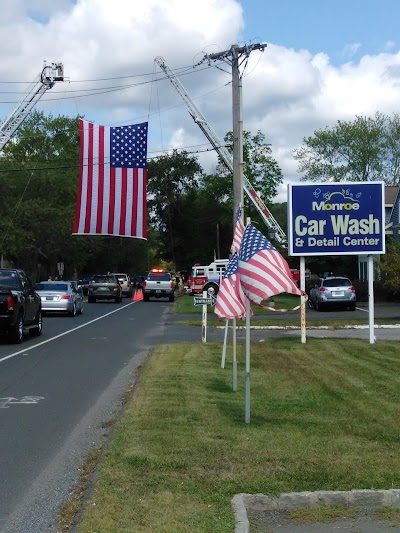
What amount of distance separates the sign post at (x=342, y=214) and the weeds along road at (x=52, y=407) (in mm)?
5165

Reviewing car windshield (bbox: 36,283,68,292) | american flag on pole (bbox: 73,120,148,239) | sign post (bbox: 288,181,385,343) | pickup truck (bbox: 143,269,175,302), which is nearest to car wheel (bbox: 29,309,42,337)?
american flag on pole (bbox: 73,120,148,239)

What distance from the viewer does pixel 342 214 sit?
20250mm

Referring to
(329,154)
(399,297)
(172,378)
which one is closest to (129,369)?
(172,378)

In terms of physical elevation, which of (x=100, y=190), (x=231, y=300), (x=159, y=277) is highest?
(x=100, y=190)

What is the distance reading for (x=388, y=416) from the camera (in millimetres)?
9617

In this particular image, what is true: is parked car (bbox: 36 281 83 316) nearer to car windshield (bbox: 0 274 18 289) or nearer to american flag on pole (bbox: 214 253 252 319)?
car windshield (bbox: 0 274 18 289)

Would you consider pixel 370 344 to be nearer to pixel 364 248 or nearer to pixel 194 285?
pixel 364 248

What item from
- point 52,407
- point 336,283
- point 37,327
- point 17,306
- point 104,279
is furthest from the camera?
point 104,279

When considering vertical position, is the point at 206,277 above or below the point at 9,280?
above

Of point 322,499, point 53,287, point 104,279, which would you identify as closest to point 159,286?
point 104,279

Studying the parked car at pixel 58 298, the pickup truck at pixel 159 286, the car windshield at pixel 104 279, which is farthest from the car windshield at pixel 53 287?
the pickup truck at pixel 159 286

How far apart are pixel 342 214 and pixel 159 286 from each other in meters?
31.1

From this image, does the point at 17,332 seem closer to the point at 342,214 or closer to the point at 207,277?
the point at 342,214

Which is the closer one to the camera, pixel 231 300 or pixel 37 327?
pixel 231 300
